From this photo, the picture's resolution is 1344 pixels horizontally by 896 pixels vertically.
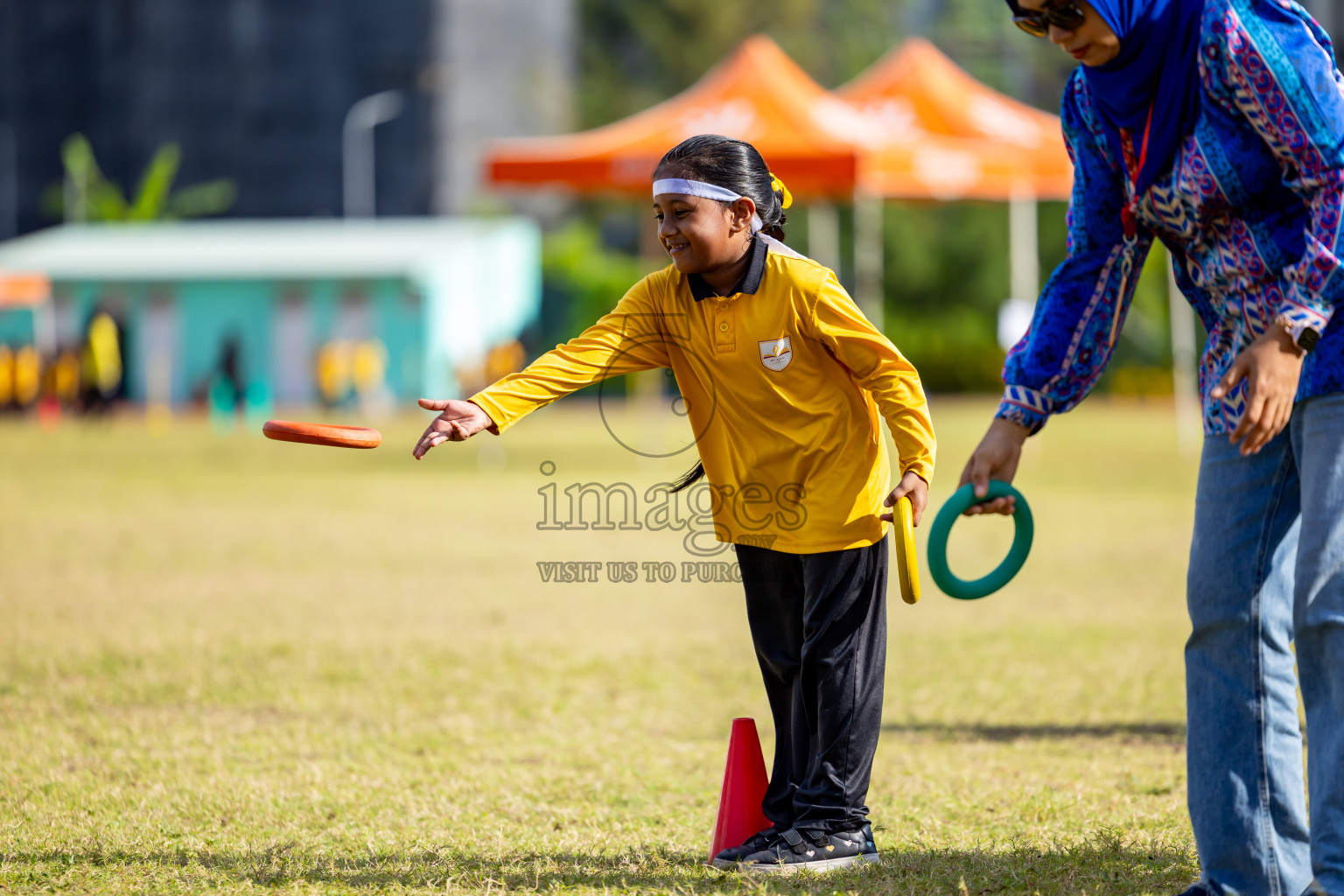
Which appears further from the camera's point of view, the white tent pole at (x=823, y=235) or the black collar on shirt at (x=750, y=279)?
the white tent pole at (x=823, y=235)

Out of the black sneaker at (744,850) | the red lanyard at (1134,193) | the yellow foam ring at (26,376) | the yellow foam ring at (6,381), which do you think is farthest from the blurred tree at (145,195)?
the red lanyard at (1134,193)

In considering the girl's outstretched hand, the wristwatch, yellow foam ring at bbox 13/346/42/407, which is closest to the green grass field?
the girl's outstretched hand

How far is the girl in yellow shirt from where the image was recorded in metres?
3.39

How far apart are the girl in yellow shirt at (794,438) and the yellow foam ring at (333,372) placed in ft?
81.1

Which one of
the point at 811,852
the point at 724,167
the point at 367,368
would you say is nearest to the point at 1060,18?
the point at 724,167

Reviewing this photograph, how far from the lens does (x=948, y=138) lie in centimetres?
1506

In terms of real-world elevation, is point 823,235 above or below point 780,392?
above

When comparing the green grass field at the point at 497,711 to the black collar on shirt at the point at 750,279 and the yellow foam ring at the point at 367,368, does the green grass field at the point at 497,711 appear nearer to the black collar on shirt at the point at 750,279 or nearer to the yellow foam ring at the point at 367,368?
the black collar on shirt at the point at 750,279

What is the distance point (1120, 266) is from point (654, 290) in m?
1.06

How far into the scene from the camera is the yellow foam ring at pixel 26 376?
25750 mm

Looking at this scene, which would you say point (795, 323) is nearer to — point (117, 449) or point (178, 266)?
point (117, 449)

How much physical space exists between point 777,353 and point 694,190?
392 mm

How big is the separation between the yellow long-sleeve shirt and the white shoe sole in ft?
2.17

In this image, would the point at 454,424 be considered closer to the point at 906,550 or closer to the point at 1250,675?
the point at 906,550
